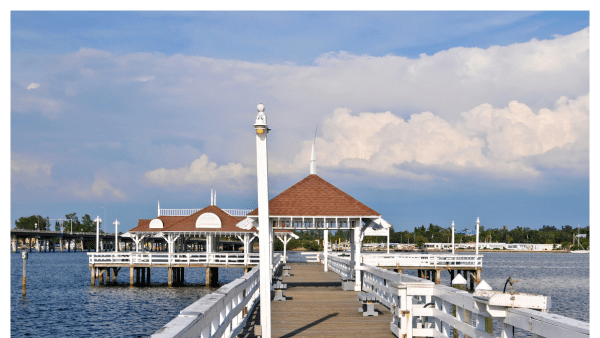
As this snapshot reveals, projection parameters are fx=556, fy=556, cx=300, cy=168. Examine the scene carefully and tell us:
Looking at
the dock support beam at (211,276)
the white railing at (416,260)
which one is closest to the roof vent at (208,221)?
the dock support beam at (211,276)

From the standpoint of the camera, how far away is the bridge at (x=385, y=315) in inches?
210

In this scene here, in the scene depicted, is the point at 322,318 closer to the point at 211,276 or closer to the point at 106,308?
the point at 106,308

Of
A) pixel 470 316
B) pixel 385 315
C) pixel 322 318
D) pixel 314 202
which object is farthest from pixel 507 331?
pixel 314 202

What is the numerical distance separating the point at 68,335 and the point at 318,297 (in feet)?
42.4

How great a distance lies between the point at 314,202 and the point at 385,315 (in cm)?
864

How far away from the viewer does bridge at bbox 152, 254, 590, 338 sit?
5344 millimetres

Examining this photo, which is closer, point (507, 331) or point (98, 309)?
point (507, 331)

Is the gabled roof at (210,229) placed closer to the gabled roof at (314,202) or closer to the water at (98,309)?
the water at (98,309)

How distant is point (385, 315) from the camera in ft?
41.3

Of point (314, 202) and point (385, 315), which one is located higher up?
point (314, 202)

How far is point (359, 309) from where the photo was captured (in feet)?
43.3

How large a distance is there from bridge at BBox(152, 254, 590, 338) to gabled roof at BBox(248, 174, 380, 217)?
130 inches

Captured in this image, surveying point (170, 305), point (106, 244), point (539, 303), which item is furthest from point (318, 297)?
point (106, 244)
